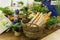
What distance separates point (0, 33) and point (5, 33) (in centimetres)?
4

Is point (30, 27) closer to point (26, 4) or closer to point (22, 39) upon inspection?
point (22, 39)

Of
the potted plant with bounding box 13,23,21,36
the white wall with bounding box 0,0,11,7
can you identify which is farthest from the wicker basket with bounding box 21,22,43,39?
the white wall with bounding box 0,0,11,7

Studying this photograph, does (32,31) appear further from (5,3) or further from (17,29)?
(5,3)

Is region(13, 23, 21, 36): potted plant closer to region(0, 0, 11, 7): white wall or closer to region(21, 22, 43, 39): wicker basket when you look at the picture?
region(21, 22, 43, 39): wicker basket

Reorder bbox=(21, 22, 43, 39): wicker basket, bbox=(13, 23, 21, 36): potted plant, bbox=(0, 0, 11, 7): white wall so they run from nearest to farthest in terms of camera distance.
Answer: bbox=(21, 22, 43, 39): wicker basket
bbox=(13, 23, 21, 36): potted plant
bbox=(0, 0, 11, 7): white wall

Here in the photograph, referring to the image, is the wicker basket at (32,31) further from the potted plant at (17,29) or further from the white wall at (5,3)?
the white wall at (5,3)

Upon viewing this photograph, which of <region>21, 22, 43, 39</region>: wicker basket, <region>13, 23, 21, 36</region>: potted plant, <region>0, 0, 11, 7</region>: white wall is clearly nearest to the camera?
<region>21, 22, 43, 39</region>: wicker basket

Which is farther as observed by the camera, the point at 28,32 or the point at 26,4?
the point at 26,4

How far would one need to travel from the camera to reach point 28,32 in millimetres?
970

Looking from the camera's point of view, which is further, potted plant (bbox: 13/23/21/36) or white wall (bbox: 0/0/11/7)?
white wall (bbox: 0/0/11/7)

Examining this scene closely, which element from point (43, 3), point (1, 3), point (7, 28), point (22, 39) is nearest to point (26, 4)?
point (43, 3)

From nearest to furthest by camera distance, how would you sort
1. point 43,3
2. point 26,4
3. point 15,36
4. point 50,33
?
point 15,36 → point 50,33 → point 43,3 → point 26,4

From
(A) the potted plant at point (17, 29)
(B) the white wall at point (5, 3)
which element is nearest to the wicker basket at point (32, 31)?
(A) the potted plant at point (17, 29)

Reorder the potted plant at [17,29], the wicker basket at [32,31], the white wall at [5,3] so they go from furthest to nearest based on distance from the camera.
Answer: the white wall at [5,3] < the potted plant at [17,29] < the wicker basket at [32,31]
